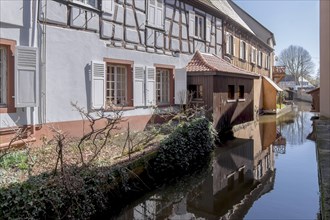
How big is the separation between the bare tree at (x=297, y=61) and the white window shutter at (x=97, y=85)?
62.5 m

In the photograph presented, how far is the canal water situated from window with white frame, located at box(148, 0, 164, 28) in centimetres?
506

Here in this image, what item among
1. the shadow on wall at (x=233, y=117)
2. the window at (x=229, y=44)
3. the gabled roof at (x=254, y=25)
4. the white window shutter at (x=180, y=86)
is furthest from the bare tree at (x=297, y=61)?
the white window shutter at (x=180, y=86)

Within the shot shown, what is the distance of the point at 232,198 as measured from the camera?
714 cm

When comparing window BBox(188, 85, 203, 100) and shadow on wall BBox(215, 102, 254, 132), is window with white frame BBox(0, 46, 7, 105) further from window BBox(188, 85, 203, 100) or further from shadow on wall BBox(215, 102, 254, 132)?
shadow on wall BBox(215, 102, 254, 132)

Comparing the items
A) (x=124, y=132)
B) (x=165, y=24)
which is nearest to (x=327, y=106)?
(x=165, y=24)

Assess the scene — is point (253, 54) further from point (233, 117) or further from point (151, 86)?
point (151, 86)

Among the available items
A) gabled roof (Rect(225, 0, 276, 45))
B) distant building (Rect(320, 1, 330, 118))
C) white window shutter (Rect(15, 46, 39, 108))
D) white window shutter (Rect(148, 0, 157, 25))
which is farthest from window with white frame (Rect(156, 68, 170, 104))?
gabled roof (Rect(225, 0, 276, 45))

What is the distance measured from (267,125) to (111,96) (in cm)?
1194

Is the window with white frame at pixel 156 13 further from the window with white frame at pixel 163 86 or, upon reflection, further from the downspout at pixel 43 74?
the downspout at pixel 43 74

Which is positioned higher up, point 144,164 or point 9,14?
point 9,14

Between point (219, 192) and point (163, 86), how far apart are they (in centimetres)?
657

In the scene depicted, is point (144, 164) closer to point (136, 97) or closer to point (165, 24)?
point (136, 97)

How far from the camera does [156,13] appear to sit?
12.2 metres

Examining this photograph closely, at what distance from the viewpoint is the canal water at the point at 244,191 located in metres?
6.27
